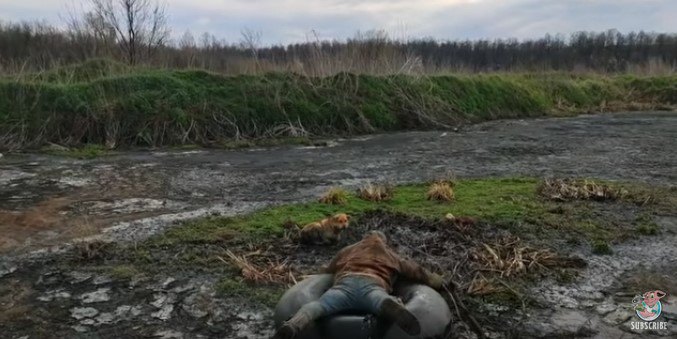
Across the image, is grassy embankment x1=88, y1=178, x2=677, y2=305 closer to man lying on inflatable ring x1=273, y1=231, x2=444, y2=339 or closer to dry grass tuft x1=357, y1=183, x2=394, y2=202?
dry grass tuft x1=357, y1=183, x2=394, y2=202

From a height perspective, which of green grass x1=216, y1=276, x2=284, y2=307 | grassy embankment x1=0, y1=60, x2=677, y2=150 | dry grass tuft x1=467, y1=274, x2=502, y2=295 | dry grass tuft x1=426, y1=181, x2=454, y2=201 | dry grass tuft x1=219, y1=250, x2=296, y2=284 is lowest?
dry grass tuft x1=467, y1=274, x2=502, y2=295

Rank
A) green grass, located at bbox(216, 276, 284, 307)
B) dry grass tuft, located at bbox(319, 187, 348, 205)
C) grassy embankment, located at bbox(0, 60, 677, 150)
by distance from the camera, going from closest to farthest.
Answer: green grass, located at bbox(216, 276, 284, 307) < dry grass tuft, located at bbox(319, 187, 348, 205) < grassy embankment, located at bbox(0, 60, 677, 150)

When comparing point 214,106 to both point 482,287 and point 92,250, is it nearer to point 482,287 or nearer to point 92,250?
point 92,250

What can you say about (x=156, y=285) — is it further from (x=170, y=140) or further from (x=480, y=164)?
(x=170, y=140)

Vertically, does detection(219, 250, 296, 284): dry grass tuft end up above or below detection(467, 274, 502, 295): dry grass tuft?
above

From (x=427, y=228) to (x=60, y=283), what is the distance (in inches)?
92.1

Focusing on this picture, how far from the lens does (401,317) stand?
2422 mm

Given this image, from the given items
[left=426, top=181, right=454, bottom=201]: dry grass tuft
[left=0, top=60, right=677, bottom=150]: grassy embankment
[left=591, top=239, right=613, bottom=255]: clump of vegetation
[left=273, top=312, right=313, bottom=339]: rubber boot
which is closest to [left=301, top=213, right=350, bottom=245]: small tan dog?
[left=426, top=181, right=454, bottom=201]: dry grass tuft

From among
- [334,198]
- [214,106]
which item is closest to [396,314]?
[334,198]

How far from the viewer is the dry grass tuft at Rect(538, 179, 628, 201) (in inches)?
199

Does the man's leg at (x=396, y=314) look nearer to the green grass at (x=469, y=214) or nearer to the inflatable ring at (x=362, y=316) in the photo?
the inflatable ring at (x=362, y=316)

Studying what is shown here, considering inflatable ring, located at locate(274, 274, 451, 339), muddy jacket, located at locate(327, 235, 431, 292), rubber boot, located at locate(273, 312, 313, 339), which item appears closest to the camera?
rubber boot, located at locate(273, 312, 313, 339)

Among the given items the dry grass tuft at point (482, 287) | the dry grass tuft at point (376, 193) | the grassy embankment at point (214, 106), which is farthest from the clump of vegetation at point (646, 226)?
the grassy embankment at point (214, 106)

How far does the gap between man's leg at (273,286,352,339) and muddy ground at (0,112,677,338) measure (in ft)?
1.47
